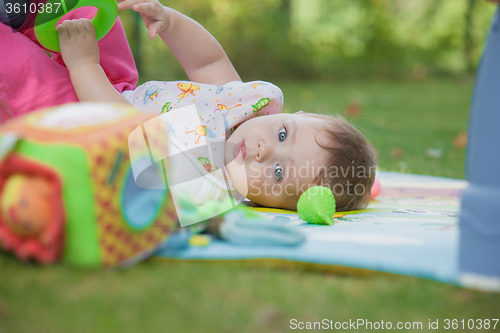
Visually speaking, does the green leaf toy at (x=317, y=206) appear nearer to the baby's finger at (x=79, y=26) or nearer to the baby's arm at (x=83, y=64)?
the baby's arm at (x=83, y=64)

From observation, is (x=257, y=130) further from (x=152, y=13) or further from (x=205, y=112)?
(x=152, y=13)

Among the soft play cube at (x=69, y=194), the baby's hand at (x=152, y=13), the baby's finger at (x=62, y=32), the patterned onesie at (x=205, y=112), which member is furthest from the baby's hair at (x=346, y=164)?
the baby's finger at (x=62, y=32)

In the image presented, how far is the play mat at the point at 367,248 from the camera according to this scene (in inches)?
40.3

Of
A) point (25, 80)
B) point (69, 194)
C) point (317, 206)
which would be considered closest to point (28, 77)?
point (25, 80)

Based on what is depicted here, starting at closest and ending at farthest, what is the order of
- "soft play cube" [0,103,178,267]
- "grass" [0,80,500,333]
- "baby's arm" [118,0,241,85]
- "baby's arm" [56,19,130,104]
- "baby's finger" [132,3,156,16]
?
"grass" [0,80,500,333], "soft play cube" [0,103,178,267], "baby's arm" [56,19,130,104], "baby's finger" [132,3,156,16], "baby's arm" [118,0,241,85]

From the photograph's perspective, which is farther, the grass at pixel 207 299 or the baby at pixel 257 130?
the baby at pixel 257 130

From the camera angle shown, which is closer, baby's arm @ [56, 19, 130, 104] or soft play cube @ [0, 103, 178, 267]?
soft play cube @ [0, 103, 178, 267]

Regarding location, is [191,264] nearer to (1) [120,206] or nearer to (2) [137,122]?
(1) [120,206]

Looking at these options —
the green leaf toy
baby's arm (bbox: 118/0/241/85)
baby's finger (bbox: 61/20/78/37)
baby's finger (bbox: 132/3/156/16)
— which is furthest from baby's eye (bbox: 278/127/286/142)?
baby's finger (bbox: 61/20/78/37)

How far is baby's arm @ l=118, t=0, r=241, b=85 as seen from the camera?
1846 millimetres

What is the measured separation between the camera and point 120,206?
99 centimetres

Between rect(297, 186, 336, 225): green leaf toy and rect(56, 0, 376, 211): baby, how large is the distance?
0.13 metres

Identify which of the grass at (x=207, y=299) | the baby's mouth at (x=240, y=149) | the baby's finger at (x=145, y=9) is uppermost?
the baby's finger at (x=145, y=9)

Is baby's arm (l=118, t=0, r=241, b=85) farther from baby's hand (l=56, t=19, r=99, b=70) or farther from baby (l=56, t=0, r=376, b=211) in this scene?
baby's hand (l=56, t=19, r=99, b=70)
